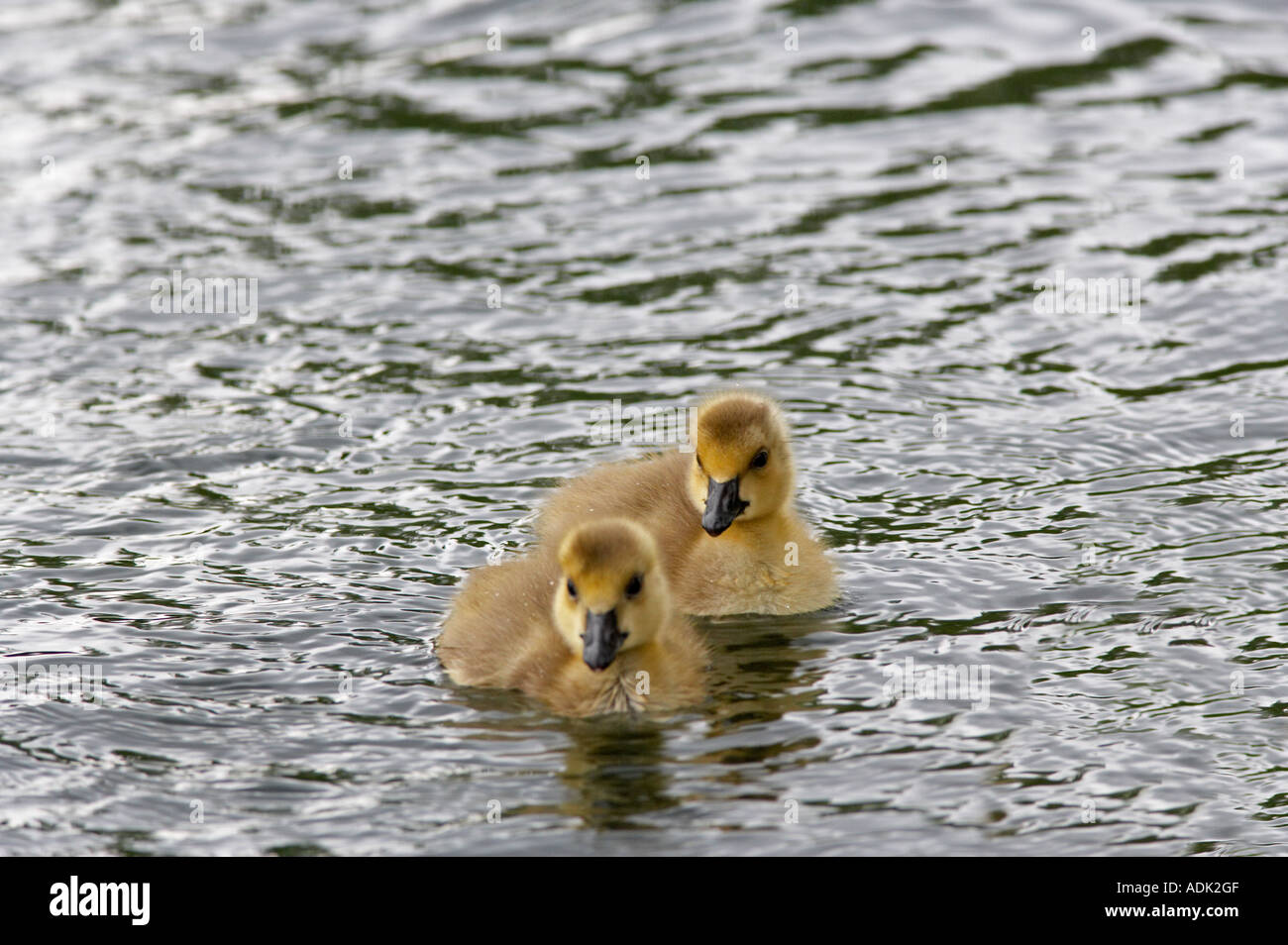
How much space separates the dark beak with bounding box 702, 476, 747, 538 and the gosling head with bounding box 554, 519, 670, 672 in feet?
2.18

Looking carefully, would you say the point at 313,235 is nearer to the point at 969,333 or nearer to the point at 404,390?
the point at 404,390

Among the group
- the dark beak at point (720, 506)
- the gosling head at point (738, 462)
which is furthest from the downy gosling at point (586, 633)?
the gosling head at point (738, 462)

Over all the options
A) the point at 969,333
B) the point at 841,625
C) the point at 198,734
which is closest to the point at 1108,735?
the point at 841,625

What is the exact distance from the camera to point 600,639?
255 inches

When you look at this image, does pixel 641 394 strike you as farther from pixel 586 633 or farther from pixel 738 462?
pixel 586 633

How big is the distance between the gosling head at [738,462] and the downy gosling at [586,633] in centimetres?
63

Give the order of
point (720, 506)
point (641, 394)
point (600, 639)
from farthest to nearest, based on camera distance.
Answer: point (641, 394), point (720, 506), point (600, 639)

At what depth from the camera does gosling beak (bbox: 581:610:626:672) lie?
6.46 meters

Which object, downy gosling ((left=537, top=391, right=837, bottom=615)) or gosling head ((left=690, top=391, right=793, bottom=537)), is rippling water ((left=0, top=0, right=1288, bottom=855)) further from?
gosling head ((left=690, top=391, right=793, bottom=537))

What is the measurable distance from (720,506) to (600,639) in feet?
4.09

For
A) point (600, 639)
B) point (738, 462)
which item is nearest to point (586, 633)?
point (600, 639)

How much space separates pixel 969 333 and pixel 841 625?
3624 millimetres

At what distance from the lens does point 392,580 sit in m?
7.86
